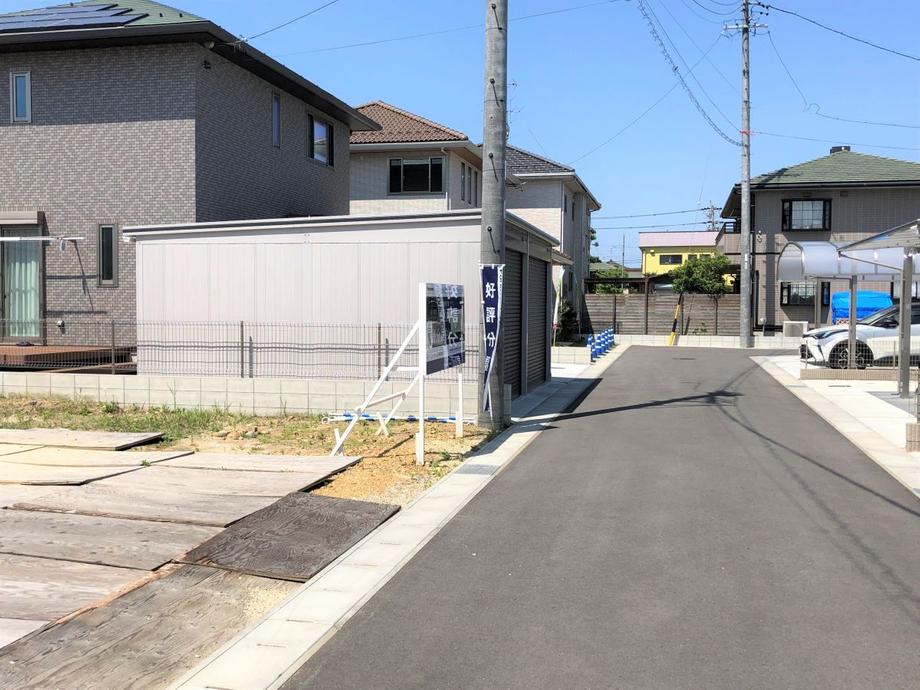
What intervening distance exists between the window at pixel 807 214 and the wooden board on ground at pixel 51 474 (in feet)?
110

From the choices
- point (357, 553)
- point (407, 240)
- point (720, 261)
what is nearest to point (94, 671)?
point (357, 553)

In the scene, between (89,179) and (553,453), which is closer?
(553,453)

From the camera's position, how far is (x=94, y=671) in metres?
4.69

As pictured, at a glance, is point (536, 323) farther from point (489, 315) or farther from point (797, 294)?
point (797, 294)

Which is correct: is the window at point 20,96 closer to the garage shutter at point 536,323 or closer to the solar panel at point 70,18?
the solar panel at point 70,18

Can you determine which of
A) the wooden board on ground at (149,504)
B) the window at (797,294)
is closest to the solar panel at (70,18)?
the wooden board on ground at (149,504)

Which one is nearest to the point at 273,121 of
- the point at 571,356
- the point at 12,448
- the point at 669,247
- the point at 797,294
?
the point at 571,356

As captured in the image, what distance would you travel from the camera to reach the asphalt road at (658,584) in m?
4.68

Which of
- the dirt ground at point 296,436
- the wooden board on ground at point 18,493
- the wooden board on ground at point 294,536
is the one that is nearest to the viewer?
the wooden board on ground at point 294,536

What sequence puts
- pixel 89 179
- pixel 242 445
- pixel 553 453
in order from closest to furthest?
pixel 553 453
pixel 242 445
pixel 89 179

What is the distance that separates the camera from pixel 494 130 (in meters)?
12.9

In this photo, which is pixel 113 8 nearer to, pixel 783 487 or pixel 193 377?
pixel 193 377

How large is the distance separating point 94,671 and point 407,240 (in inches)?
424

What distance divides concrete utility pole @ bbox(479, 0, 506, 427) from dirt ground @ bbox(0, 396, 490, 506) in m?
2.28
